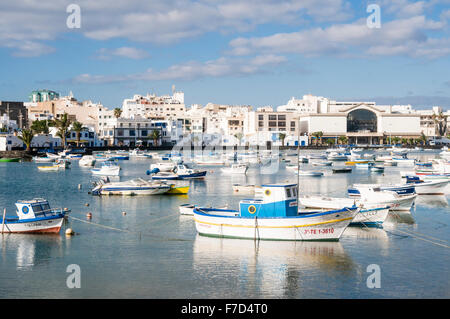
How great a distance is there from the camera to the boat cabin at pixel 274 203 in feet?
94.4

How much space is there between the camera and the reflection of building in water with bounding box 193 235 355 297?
901 inches

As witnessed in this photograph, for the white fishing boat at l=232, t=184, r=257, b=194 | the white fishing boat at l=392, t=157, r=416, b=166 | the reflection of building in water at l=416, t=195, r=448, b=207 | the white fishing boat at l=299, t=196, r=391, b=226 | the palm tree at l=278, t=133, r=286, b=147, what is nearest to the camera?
the white fishing boat at l=299, t=196, r=391, b=226

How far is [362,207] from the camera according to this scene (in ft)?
111

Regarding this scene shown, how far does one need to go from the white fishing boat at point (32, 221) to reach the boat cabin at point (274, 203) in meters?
11.4

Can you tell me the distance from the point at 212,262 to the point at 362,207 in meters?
12.6

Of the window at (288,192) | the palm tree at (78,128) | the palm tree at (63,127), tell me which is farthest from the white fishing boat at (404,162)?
the palm tree at (63,127)

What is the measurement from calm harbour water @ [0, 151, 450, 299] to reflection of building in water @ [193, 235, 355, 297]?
1.9 inches

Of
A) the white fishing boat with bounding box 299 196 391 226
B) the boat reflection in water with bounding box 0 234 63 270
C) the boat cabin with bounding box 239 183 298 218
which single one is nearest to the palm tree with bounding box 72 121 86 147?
the white fishing boat with bounding box 299 196 391 226

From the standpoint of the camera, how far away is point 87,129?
15800cm

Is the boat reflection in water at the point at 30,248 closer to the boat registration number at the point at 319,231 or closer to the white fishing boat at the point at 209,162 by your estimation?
the boat registration number at the point at 319,231

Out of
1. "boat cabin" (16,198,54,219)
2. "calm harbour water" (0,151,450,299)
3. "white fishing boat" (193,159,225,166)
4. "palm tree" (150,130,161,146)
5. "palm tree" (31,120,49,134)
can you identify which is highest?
"palm tree" (31,120,49,134)

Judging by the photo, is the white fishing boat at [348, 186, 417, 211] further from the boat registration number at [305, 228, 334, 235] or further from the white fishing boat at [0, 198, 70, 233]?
the white fishing boat at [0, 198, 70, 233]

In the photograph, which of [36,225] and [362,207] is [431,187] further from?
[36,225]
